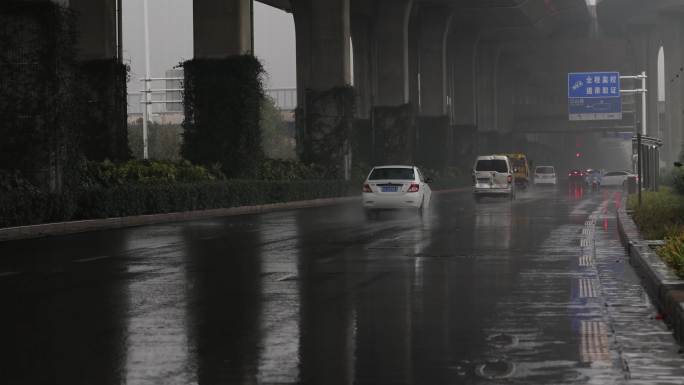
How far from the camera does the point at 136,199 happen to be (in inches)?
1320

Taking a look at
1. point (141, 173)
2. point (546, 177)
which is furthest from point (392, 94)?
point (141, 173)

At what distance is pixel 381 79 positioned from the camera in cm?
7244

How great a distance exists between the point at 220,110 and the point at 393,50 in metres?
26.8

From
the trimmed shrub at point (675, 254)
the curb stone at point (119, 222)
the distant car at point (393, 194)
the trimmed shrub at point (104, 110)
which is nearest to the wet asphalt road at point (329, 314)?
the trimmed shrub at point (675, 254)

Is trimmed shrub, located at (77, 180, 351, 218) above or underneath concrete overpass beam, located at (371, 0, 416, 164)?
underneath

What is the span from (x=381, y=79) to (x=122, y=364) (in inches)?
2511

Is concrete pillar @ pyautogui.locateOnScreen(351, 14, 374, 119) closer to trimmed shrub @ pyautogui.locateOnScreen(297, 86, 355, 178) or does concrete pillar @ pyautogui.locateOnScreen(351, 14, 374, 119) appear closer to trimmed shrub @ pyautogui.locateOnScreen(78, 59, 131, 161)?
trimmed shrub @ pyautogui.locateOnScreen(297, 86, 355, 178)

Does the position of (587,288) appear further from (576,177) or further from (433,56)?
(576,177)

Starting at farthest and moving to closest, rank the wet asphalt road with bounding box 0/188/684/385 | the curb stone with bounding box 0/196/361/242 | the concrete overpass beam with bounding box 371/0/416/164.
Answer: the concrete overpass beam with bounding box 371/0/416/164, the curb stone with bounding box 0/196/361/242, the wet asphalt road with bounding box 0/188/684/385

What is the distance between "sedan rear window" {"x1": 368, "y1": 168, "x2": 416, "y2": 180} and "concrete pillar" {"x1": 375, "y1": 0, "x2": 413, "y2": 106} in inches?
1264

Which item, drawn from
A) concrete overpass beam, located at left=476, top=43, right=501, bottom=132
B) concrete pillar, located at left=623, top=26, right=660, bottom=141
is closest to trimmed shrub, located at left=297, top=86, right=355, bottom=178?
concrete overpass beam, located at left=476, top=43, right=501, bottom=132

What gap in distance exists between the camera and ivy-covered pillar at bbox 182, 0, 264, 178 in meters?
46.7

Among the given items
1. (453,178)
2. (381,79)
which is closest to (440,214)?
(381,79)

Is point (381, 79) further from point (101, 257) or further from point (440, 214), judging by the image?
point (101, 257)
